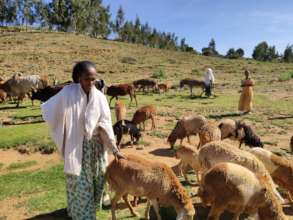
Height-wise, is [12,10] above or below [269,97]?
above

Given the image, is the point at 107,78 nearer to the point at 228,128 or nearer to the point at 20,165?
the point at 228,128

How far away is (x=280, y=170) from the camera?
7.10 meters

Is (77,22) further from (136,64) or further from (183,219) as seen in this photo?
(183,219)

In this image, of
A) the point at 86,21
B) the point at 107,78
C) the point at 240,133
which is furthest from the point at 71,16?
the point at 240,133

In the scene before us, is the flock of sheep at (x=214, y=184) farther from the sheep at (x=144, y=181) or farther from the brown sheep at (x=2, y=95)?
the brown sheep at (x=2, y=95)

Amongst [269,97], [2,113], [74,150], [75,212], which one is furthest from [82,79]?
[269,97]

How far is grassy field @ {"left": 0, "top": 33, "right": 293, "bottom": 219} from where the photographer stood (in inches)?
318

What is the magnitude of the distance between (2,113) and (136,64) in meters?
29.6

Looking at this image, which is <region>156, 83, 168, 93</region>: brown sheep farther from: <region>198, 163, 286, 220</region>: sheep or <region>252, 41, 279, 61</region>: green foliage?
<region>252, 41, 279, 61</region>: green foliage

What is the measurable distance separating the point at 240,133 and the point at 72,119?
263 inches

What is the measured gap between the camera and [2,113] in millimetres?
16453

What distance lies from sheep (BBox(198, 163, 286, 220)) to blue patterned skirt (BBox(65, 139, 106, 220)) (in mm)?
1748

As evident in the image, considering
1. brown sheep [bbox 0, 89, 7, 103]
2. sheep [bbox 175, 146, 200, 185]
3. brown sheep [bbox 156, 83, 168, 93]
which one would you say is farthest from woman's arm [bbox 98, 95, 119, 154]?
brown sheep [bbox 156, 83, 168, 93]

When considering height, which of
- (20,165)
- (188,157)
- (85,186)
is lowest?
(20,165)
